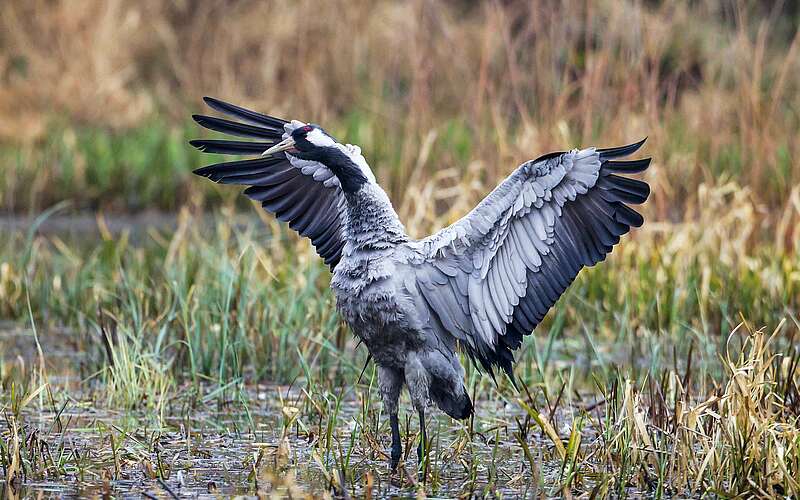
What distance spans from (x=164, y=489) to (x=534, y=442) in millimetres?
1574

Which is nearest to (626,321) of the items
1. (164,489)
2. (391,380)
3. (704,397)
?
(704,397)

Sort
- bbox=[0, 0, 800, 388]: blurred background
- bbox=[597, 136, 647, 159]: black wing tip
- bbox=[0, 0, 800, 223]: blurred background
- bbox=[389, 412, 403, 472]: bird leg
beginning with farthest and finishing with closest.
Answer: bbox=[0, 0, 800, 223]: blurred background, bbox=[0, 0, 800, 388]: blurred background, bbox=[389, 412, 403, 472]: bird leg, bbox=[597, 136, 647, 159]: black wing tip

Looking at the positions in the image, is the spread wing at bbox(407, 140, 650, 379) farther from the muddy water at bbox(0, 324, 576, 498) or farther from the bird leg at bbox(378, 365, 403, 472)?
the muddy water at bbox(0, 324, 576, 498)

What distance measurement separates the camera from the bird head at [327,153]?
482 cm

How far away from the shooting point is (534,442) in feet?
17.2

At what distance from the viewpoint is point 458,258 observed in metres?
4.89

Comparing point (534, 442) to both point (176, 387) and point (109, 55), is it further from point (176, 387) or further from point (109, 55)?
point (109, 55)

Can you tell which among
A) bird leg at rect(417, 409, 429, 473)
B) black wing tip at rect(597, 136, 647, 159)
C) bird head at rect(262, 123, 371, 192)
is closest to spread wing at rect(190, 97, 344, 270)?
bird head at rect(262, 123, 371, 192)

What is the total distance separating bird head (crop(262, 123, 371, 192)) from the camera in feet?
15.8

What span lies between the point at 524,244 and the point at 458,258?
0.25 m

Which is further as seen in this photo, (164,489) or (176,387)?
(176,387)

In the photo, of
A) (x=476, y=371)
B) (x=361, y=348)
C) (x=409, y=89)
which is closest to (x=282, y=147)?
(x=476, y=371)

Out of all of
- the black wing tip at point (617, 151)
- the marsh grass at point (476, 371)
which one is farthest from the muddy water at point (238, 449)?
the black wing tip at point (617, 151)

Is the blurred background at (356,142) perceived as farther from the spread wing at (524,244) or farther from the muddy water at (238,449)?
the spread wing at (524,244)
